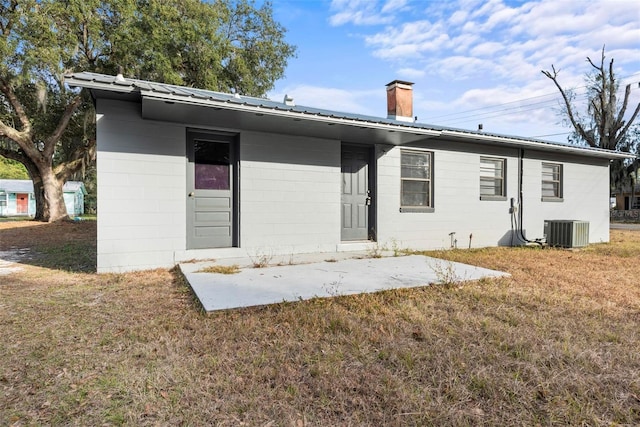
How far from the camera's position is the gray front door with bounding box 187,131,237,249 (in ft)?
19.8

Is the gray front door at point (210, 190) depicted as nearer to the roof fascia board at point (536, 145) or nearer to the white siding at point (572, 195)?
the roof fascia board at point (536, 145)

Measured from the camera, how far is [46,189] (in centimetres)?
1638

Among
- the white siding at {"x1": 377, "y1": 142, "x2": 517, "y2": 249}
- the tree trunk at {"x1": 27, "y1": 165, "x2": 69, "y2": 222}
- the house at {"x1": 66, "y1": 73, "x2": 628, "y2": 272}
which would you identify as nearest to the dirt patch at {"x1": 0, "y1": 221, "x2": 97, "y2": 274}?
the house at {"x1": 66, "y1": 73, "x2": 628, "y2": 272}

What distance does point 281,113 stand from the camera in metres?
5.30

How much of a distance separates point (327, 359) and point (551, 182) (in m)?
10.1

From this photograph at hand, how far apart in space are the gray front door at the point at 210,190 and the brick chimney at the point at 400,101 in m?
4.73

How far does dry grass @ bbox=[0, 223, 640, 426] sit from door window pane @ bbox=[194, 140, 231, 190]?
2395mm

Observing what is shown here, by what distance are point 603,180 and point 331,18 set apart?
31.2 feet

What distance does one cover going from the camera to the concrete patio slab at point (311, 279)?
3895 mm

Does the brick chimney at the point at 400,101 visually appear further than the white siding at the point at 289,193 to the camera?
Yes

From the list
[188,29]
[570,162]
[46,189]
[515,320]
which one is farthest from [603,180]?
[46,189]

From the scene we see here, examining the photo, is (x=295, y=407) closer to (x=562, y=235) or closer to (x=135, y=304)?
(x=135, y=304)

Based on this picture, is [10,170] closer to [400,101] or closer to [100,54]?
[100,54]

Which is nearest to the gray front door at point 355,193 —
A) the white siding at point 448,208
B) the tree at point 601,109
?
the white siding at point 448,208
